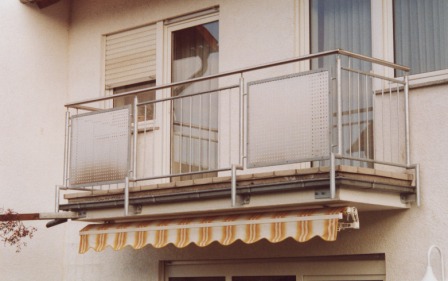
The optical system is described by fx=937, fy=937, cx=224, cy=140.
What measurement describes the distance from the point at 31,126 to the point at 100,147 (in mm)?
2510

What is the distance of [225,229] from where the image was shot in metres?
10.1

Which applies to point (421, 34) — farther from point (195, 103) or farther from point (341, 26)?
point (195, 103)

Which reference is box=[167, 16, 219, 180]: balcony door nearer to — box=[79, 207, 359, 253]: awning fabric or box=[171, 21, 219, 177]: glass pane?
box=[171, 21, 219, 177]: glass pane

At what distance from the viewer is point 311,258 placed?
1085 centimetres

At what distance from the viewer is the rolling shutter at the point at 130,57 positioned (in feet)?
43.4

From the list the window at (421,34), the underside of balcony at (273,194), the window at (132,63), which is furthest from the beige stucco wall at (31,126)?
the window at (421,34)

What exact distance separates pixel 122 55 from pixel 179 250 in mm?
3140

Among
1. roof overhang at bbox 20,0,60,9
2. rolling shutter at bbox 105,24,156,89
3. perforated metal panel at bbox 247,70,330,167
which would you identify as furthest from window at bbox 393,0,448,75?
roof overhang at bbox 20,0,60,9

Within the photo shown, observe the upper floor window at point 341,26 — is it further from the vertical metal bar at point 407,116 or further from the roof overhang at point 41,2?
the roof overhang at point 41,2

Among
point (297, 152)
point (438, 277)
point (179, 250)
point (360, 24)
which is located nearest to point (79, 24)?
point (179, 250)

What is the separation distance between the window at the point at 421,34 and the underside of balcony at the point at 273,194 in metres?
1.31

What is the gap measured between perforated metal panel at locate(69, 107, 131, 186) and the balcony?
0.04 ft

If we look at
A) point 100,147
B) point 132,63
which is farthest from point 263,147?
point 132,63

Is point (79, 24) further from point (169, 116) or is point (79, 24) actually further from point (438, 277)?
point (438, 277)
